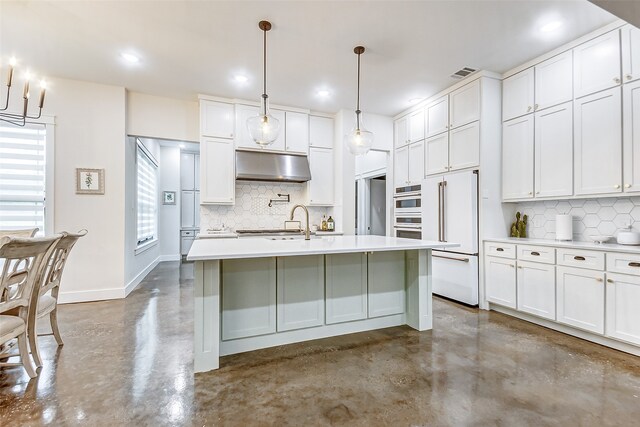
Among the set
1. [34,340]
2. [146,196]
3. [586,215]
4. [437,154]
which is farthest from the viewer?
[146,196]

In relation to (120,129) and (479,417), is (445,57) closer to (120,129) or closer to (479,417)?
(479,417)

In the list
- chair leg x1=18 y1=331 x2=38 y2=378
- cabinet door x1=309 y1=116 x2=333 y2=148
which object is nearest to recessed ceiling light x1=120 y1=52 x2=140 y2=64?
cabinet door x1=309 y1=116 x2=333 y2=148

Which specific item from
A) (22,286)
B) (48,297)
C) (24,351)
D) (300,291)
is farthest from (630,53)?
(48,297)

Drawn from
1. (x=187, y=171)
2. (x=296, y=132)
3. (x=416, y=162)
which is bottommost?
(x=416, y=162)

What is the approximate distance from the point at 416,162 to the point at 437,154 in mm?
463

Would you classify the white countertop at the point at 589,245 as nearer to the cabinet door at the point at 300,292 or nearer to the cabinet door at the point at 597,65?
the cabinet door at the point at 597,65

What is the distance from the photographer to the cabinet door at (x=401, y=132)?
5.14 metres

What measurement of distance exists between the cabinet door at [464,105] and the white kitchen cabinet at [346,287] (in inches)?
97.5

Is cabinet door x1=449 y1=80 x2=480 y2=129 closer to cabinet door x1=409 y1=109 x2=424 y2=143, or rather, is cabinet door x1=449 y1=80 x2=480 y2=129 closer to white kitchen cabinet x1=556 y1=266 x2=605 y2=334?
cabinet door x1=409 y1=109 x2=424 y2=143

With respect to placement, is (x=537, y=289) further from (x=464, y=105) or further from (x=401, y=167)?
(x=401, y=167)

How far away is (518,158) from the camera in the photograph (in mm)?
3629

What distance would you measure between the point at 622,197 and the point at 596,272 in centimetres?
91

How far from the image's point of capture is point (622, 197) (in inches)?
115

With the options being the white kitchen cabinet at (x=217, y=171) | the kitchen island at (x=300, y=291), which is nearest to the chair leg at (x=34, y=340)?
the kitchen island at (x=300, y=291)
